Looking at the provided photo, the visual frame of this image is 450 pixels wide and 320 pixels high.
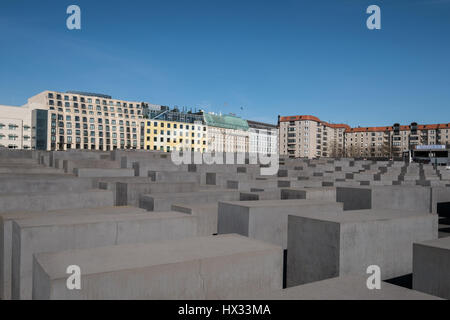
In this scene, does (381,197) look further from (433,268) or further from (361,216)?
(433,268)

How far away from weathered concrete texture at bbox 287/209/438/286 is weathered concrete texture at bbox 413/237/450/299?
114 centimetres

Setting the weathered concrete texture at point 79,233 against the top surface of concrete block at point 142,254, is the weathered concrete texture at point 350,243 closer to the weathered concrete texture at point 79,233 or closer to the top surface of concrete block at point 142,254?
the top surface of concrete block at point 142,254

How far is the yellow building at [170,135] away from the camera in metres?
86.2

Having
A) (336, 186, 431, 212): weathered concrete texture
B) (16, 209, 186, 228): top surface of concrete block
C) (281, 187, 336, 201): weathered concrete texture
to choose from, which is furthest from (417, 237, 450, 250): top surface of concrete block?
(281, 187, 336, 201): weathered concrete texture

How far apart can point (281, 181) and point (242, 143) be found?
94676mm

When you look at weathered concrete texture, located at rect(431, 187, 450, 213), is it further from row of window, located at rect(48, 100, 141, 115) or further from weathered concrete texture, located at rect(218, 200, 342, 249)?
row of window, located at rect(48, 100, 141, 115)

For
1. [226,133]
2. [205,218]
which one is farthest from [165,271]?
[226,133]

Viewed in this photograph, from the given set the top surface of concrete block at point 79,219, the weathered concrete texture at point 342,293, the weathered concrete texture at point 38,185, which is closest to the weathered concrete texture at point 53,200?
the weathered concrete texture at point 38,185

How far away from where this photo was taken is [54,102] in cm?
7594

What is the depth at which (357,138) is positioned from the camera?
12875cm

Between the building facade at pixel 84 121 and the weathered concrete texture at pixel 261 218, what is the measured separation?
6629 centimetres

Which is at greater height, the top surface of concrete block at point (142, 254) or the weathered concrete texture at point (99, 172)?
the weathered concrete texture at point (99, 172)
